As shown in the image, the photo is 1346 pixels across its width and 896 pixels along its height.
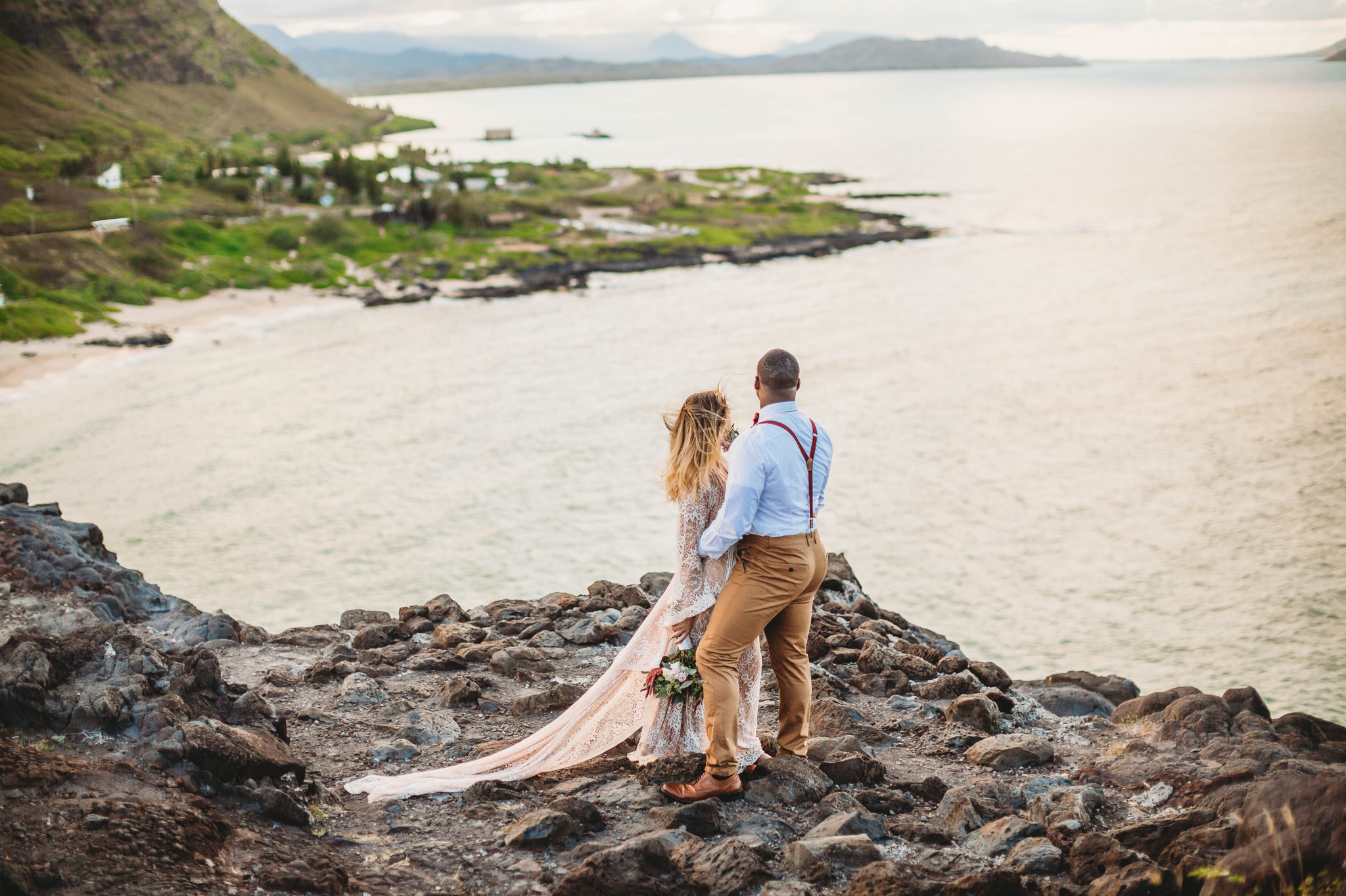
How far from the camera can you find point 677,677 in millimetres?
5762

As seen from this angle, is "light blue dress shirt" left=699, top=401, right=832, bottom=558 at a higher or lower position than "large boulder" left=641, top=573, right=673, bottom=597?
higher

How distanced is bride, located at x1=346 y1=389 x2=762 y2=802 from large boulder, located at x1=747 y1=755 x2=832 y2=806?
121mm

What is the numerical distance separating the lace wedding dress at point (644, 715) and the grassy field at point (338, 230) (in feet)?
118

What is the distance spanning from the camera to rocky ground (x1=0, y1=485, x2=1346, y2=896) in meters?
4.59

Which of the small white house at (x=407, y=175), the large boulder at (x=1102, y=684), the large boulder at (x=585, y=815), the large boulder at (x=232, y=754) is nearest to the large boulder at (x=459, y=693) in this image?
the large boulder at (x=232, y=754)

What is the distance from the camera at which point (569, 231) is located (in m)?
62.0

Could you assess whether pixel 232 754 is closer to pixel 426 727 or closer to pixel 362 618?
pixel 426 727

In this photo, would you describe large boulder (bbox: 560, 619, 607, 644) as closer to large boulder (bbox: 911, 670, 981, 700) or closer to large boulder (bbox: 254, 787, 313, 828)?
large boulder (bbox: 911, 670, 981, 700)

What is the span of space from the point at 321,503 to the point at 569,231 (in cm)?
4110

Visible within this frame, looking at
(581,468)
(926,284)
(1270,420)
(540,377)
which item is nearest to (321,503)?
(581,468)

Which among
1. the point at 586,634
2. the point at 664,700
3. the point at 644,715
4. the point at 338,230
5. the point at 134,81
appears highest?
the point at 134,81

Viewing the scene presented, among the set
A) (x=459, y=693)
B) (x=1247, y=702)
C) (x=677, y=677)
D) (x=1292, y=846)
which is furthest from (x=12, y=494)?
(x=1247, y=702)

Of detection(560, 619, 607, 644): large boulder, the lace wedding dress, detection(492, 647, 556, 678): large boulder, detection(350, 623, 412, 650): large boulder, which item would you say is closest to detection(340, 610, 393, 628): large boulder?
detection(350, 623, 412, 650): large boulder

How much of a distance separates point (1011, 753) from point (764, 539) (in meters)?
3.24
